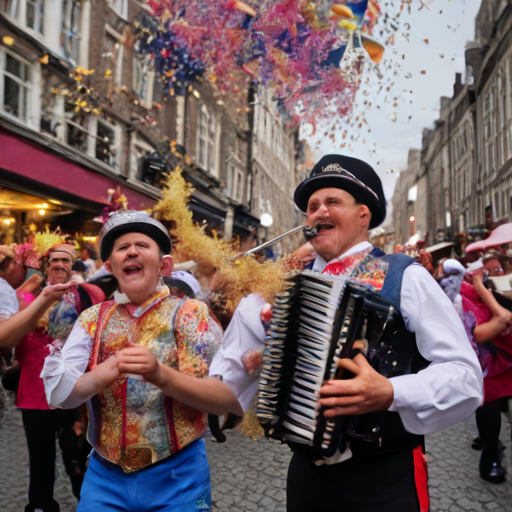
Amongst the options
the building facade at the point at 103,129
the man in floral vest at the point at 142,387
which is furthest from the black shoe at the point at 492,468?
the man in floral vest at the point at 142,387

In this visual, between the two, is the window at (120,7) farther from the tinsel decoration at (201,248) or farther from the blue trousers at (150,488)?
the blue trousers at (150,488)

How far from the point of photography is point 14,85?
Answer: 8.84 meters

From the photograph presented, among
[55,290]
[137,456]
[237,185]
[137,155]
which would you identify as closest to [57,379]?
[137,456]

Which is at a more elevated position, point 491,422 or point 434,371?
point 434,371

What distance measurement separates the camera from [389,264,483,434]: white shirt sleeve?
152 cm

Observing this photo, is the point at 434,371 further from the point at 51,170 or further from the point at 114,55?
the point at 114,55

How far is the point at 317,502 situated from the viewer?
177cm

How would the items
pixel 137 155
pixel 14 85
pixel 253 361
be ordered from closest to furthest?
1. pixel 253 361
2. pixel 14 85
3. pixel 137 155

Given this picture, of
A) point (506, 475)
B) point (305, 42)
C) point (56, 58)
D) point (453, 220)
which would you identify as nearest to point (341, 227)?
point (506, 475)

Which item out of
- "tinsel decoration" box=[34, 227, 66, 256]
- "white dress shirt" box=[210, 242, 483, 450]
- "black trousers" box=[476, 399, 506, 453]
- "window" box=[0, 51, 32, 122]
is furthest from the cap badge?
"window" box=[0, 51, 32, 122]

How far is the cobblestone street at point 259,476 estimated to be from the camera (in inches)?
143

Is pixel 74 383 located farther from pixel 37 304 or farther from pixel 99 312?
pixel 37 304

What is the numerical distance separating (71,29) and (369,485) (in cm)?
1096

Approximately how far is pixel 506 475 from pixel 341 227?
344cm
